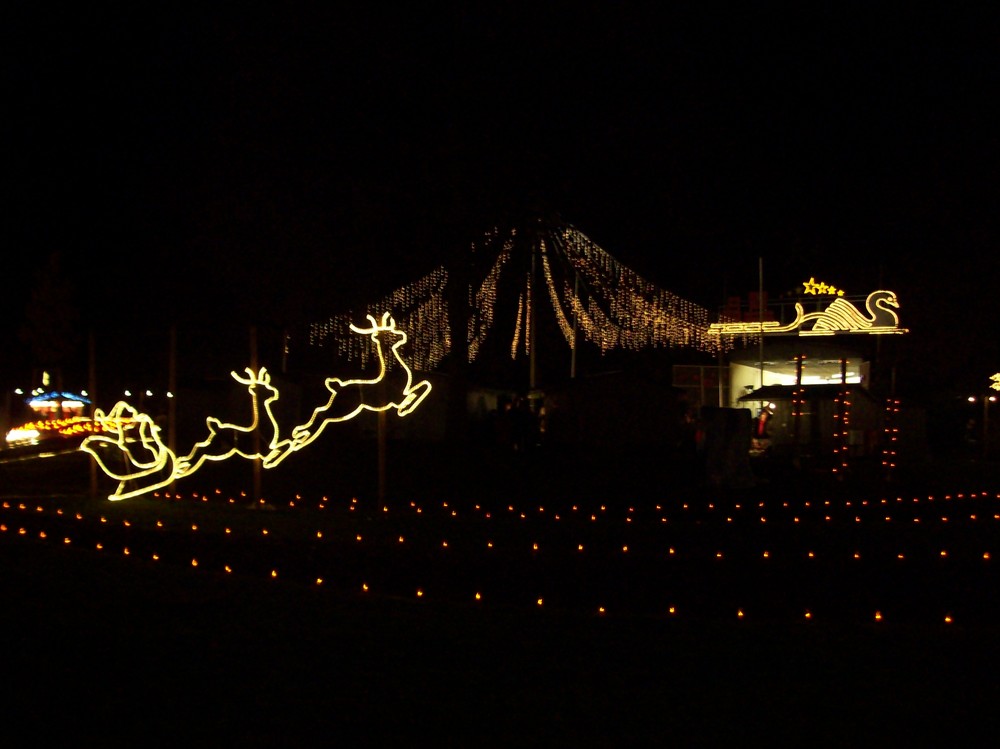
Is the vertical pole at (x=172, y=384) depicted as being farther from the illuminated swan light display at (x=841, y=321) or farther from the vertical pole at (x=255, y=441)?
the illuminated swan light display at (x=841, y=321)

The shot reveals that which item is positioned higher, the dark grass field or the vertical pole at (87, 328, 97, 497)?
the vertical pole at (87, 328, 97, 497)

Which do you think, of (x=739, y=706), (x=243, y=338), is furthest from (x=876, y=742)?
(x=243, y=338)

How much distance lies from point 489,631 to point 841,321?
2308 centimetres

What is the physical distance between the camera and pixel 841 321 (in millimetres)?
27281

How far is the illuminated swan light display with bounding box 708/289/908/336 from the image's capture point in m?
27.1

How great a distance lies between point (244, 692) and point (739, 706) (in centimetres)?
237

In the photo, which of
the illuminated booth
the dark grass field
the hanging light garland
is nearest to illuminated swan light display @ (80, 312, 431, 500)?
the dark grass field

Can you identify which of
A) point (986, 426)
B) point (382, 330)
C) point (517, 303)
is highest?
point (517, 303)

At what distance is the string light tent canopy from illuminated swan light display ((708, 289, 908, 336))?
15.0ft

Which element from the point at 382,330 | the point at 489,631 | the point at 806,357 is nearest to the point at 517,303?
the point at 382,330

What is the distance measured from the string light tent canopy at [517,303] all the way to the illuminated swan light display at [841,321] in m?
4.56

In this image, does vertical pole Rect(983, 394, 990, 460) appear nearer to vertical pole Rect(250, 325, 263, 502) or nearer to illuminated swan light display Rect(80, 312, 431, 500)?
illuminated swan light display Rect(80, 312, 431, 500)

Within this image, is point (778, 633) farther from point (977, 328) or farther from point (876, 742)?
point (977, 328)

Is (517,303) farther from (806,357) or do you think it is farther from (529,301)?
(806,357)
